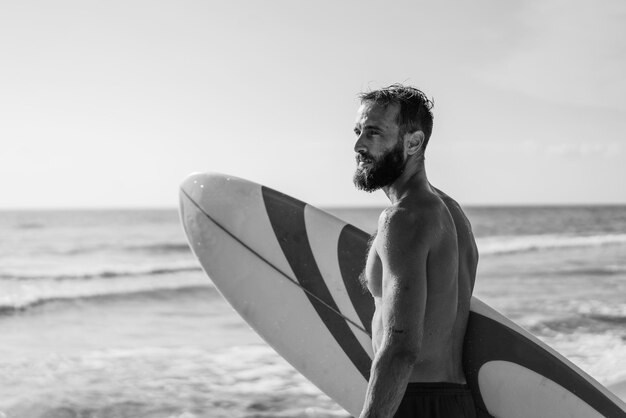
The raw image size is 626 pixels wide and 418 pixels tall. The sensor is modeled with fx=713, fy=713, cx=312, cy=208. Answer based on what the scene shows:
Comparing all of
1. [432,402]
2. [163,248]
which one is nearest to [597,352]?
[432,402]

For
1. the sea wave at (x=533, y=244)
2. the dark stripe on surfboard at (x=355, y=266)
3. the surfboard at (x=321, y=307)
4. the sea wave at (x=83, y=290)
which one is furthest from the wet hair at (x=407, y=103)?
the sea wave at (x=533, y=244)

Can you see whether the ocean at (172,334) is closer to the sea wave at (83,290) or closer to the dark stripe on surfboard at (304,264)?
the sea wave at (83,290)

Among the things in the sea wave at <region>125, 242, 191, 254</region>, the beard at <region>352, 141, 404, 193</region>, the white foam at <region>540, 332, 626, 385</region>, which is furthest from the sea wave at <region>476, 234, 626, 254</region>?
the beard at <region>352, 141, 404, 193</region>

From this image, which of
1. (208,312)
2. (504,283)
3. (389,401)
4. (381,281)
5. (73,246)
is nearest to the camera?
(389,401)

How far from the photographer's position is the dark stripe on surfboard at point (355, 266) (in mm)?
3381

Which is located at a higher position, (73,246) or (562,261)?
(562,261)

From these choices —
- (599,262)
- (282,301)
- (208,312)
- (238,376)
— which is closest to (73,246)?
(208,312)

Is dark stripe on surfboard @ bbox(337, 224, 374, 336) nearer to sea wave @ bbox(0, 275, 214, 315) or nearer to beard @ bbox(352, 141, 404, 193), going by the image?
beard @ bbox(352, 141, 404, 193)

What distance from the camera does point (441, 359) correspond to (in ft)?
5.65

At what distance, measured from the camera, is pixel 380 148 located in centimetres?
172

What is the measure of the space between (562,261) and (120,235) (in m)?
15.4

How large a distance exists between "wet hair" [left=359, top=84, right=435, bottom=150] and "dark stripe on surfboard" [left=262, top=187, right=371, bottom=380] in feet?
6.06

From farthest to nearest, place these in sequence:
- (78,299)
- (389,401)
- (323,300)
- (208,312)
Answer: (78,299)
(208,312)
(323,300)
(389,401)

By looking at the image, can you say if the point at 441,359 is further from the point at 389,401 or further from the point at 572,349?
the point at 572,349
